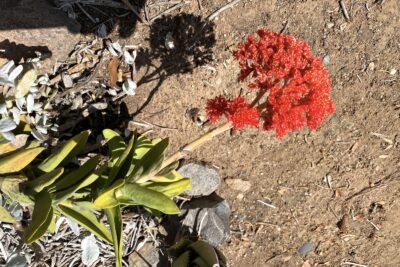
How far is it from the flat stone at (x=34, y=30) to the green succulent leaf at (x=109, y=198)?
120 centimetres

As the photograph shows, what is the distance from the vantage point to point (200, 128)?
3.66m

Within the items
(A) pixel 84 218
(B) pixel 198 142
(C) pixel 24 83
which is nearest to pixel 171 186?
(B) pixel 198 142

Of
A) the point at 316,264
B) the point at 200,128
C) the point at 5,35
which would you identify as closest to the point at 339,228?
the point at 316,264

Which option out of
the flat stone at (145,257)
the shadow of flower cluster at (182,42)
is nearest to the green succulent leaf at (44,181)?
the flat stone at (145,257)

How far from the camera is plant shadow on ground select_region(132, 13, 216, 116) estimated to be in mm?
3564

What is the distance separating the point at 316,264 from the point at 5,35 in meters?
2.55

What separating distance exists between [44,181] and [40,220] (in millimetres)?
193

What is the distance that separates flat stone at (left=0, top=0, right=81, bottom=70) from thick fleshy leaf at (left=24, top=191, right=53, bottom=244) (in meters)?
1.14

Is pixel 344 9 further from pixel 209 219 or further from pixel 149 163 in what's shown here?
pixel 149 163

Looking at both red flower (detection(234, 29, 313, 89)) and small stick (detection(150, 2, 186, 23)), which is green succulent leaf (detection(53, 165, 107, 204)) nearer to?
red flower (detection(234, 29, 313, 89))

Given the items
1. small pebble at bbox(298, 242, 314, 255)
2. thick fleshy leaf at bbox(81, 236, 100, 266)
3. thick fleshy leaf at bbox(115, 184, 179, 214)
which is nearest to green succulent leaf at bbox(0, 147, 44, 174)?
thick fleshy leaf at bbox(115, 184, 179, 214)

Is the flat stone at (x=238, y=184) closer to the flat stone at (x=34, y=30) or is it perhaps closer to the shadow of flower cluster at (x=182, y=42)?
the shadow of flower cluster at (x=182, y=42)

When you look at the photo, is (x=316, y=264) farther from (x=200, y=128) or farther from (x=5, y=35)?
(x=5, y=35)

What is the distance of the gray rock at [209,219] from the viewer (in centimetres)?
360
